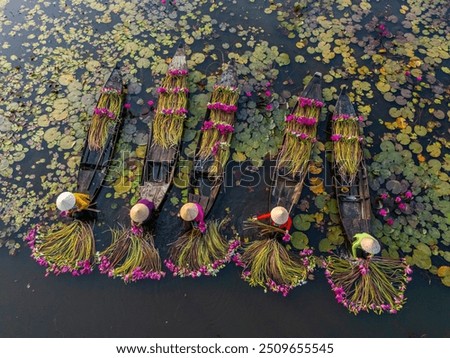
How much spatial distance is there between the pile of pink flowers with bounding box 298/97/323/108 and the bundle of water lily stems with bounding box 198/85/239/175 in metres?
1.37

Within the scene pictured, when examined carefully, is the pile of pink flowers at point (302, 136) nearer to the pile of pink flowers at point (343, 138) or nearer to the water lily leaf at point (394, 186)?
the pile of pink flowers at point (343, 138)

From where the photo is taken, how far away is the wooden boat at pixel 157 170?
641cm

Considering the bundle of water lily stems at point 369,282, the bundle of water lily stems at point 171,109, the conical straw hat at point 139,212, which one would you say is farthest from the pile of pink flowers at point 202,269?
the bundle of water lily stems at point 171,109

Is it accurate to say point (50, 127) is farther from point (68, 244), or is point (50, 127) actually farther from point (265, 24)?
point (265, 24)

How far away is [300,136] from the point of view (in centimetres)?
680

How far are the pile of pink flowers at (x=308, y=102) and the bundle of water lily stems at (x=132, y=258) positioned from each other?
4107 mm


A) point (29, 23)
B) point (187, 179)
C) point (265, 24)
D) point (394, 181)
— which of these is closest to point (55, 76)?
point (29, 23)

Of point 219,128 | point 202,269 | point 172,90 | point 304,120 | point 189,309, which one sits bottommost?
point 189,309

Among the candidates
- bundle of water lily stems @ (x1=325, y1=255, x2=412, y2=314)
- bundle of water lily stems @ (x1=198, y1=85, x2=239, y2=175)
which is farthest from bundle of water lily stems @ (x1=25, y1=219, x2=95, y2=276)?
bundle of water lily stems @ (x1=325, y1=255, x2=412, y2=314)

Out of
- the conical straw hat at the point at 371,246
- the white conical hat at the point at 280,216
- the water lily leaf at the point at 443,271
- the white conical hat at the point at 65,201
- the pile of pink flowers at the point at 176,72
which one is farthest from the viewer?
the pile of pink flowers at the point at 176,72

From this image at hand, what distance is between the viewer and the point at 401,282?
224 inches

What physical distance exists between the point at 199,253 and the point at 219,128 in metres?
2.56

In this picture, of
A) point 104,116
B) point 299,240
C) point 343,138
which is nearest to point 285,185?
point 299,240

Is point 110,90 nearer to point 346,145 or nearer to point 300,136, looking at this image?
point 300,136
